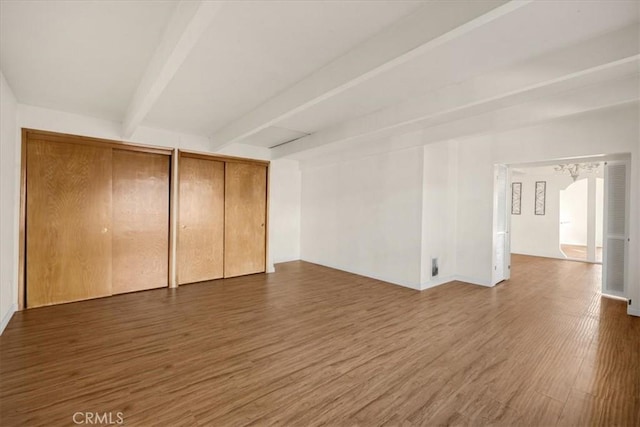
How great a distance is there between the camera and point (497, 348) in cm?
286

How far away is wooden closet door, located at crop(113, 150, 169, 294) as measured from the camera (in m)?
4.48

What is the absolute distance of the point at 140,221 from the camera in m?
4.68

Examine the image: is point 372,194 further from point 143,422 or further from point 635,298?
point 143,422

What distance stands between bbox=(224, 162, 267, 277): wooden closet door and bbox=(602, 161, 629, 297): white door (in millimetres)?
6016

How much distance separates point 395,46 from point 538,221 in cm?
916

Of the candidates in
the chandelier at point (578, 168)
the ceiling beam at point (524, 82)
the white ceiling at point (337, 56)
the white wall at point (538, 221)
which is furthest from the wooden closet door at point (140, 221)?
the white wall at point (538, 221)

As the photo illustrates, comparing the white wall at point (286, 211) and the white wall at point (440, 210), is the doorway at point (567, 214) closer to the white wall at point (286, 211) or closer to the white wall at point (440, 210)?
the white wall at point (440, 210)

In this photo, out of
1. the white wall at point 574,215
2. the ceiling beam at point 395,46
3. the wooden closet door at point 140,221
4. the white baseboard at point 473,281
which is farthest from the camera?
the white wall at point 574,215

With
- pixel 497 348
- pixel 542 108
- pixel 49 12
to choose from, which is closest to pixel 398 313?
pixel 497 348

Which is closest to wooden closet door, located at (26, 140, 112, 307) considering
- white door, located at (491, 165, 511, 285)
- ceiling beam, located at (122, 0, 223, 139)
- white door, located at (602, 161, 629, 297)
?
ceiling beam, located at (122, 0, 223, 139)

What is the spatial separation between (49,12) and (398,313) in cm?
439

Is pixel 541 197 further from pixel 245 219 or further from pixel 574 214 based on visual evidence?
pixel 245 219

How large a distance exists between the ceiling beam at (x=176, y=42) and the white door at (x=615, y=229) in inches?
233

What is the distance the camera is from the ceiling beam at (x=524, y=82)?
2.17 metres
